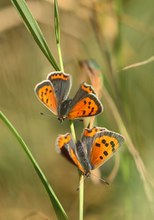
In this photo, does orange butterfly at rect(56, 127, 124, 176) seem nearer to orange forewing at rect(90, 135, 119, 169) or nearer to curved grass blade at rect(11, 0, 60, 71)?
orange forewing at rect(90, 135, 119, 169)

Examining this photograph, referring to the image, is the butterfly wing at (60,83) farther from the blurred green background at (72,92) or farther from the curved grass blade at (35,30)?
the blurred green background at (72,92)

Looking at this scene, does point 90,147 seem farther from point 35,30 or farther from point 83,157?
point 35,30

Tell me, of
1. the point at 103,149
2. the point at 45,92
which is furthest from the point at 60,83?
the point at 103,149

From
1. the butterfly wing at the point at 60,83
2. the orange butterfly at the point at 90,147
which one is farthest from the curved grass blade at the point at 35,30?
the orange butterfly at the point at 90,147

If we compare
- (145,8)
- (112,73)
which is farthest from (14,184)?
(145,8)

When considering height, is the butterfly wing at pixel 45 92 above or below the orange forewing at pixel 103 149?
above

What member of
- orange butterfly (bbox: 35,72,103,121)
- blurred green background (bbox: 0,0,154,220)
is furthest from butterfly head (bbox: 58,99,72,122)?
blurred green background (bbox: 0,0,154,220)

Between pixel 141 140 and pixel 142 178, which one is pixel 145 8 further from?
pixel 142 178
